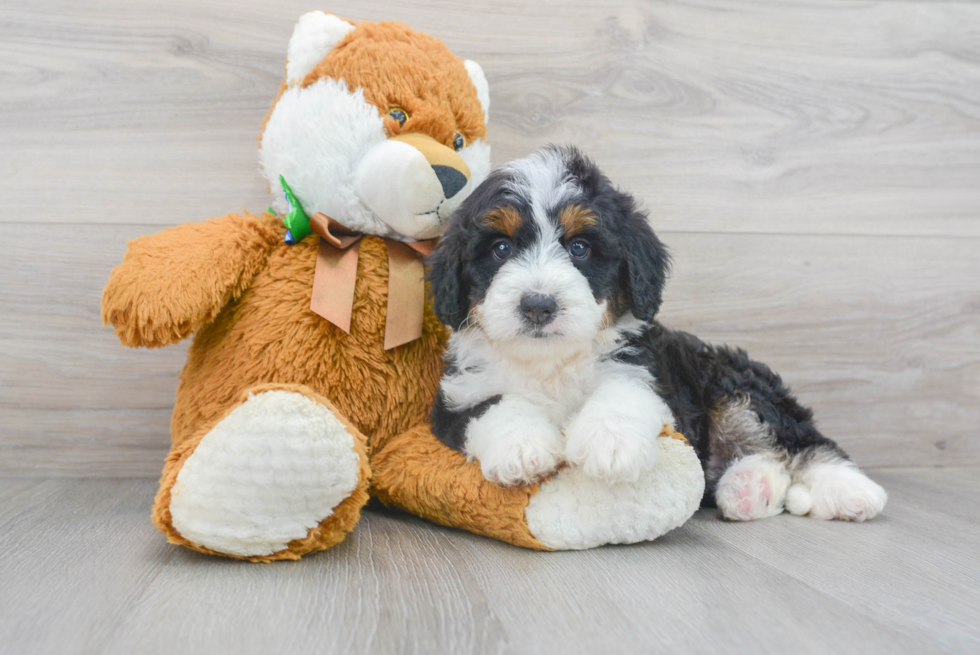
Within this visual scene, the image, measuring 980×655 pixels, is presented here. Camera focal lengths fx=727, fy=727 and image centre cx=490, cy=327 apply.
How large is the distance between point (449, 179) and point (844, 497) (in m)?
1.24

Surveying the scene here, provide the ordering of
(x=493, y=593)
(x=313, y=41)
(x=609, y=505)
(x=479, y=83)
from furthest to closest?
(x=479, y=83)
(x=313, y=41)
(x=609, y=505)
(x=493, y=593)

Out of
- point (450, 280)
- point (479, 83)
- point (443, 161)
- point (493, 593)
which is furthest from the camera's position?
point (479, 83)

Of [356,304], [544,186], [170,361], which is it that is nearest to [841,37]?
[544,186]

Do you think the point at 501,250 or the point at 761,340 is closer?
the point at 501,250

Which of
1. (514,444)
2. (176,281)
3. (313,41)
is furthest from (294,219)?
(514,444)

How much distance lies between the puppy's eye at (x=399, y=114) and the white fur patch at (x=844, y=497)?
1381 millimetres

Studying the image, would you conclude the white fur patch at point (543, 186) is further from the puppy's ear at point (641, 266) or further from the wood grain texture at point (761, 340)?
the wood grain texture at point (761, 340)

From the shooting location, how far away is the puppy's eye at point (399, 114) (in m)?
1.77

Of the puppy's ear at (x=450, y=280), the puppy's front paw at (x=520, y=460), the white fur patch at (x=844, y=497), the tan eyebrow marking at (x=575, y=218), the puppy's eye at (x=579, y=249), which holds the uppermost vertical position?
the tan eyebrow marking at (x=575, y=218)

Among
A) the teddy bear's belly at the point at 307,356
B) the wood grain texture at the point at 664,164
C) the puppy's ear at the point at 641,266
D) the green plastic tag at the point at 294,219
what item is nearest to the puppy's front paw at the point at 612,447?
the puppy's ear at the point at 641,266

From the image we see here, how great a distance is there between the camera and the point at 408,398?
1812 millimetres

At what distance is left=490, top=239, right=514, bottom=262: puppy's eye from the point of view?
1552 mm

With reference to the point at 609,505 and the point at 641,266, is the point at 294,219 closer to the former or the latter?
the point at 641,266

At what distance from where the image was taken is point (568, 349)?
152 centimetres
